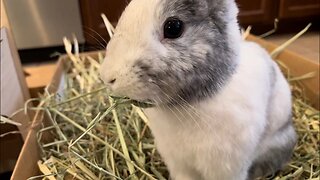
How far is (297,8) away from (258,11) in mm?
242

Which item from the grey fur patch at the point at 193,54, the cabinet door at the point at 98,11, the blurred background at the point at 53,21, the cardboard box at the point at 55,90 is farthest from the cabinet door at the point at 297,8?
the grey fur patch at the point at 193,54

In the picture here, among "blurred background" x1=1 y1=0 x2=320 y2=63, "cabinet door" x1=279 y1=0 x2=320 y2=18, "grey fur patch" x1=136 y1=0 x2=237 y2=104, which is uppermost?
"grey fur patch" x1=136 y1=0 x2=237 y2=104

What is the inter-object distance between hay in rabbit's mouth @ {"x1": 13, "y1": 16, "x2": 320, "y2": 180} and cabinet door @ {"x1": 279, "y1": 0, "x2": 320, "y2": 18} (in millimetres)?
1015

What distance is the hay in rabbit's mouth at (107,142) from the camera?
0.98 metres

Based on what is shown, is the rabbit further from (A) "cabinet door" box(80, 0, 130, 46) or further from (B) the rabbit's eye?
(A) "cabinet door" box(80, 0, 130, 46)

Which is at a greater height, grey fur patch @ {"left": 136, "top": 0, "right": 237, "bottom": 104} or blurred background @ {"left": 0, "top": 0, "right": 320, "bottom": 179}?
grey fur patch @ {"left": 136, "top": 0, "right": 237, "bottom": 104}

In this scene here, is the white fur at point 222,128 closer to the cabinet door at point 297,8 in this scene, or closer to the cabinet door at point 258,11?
the cabinet door at point 258,11

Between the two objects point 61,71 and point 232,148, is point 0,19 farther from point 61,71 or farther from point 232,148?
point 232,148

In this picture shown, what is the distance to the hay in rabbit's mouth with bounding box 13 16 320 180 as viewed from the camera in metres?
0.98

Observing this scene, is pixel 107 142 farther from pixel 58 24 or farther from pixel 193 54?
pixel 58 24

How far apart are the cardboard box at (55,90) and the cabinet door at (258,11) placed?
2.26ft

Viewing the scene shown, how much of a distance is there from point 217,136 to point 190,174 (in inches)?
5.4

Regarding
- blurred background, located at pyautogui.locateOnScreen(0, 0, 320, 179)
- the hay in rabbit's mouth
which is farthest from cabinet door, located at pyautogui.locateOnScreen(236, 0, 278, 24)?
the hay in rabbit's mouth

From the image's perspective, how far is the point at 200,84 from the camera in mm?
690
